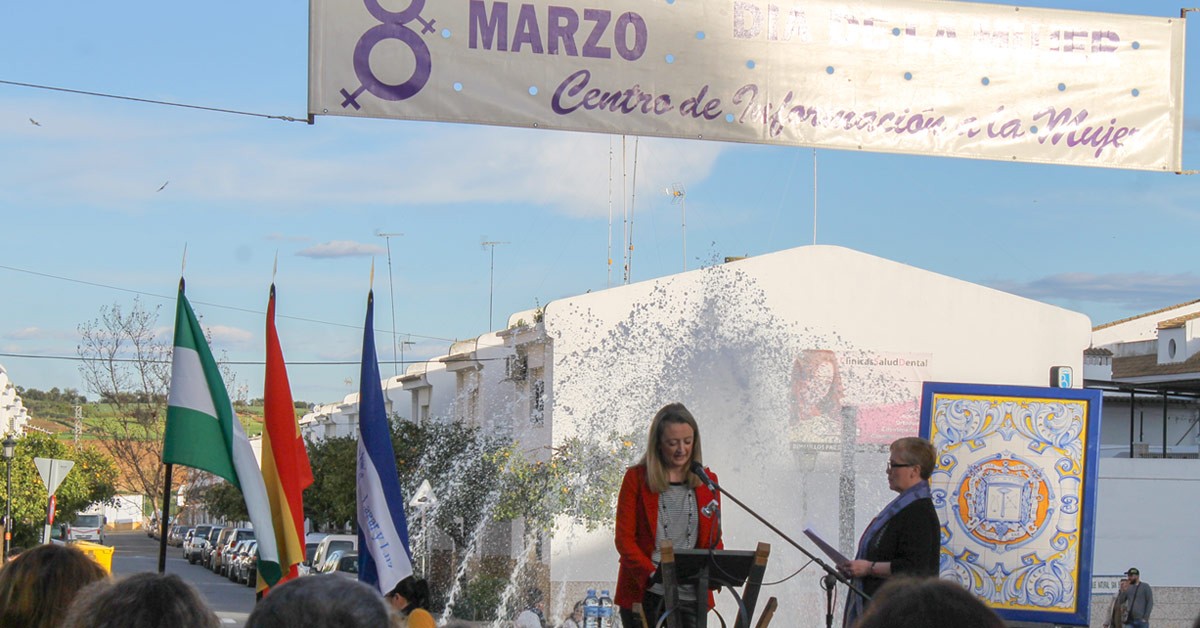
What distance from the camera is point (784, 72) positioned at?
8.35 m

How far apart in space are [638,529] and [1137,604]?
1465 centimetres

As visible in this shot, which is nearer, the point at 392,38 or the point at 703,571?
the point at 703,571

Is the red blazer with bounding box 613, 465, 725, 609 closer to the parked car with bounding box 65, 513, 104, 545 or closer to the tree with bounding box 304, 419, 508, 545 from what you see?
the tree with bounding box 304, 419, 508, 545

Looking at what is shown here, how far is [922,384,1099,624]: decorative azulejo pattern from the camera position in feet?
30.4

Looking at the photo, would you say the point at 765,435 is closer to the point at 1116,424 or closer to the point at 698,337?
the point at 698,337

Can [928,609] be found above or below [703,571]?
above

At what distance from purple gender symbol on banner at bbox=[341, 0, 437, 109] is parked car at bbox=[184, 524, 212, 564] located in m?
45.2

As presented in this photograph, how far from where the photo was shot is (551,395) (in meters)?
24.2

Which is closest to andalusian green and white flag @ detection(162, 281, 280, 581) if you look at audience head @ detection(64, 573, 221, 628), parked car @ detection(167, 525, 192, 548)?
audience head @ detection(64, 573, 221, 628)

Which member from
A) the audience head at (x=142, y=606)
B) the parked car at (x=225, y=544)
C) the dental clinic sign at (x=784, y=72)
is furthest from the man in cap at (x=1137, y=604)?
the parked car at (x=225, y=544)

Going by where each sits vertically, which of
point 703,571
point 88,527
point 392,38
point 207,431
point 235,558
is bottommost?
point 88,527

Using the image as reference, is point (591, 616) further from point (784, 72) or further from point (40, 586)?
point (40, 586)

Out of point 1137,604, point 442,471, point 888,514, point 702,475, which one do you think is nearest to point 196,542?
point 442,471

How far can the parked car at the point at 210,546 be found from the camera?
47.5 metres
